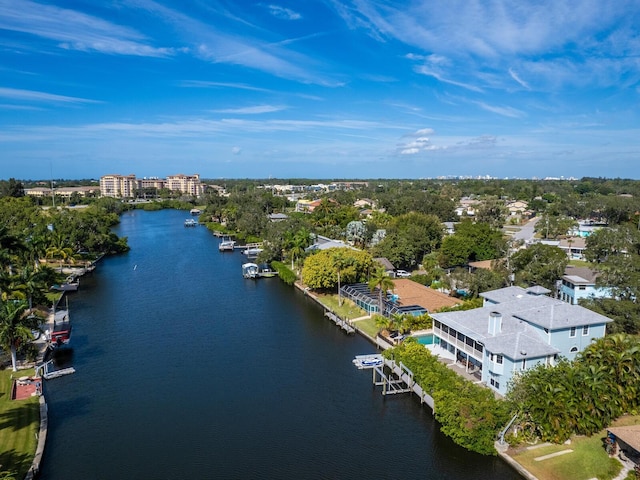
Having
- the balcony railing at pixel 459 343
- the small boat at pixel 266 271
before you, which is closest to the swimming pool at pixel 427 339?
the balcony railing at pixel 459 343

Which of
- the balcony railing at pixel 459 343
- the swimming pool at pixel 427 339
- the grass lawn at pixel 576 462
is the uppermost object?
the balcony railing at pixel 459 343

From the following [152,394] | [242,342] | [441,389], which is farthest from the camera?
[242,342]

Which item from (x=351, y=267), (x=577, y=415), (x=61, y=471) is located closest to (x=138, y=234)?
(x=351, y=267)

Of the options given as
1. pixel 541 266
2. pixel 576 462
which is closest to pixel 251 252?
pixel 541 266

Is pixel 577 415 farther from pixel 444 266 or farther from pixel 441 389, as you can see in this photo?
pixel 444 266

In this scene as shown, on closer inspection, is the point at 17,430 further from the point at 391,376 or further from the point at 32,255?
the point at 32,255

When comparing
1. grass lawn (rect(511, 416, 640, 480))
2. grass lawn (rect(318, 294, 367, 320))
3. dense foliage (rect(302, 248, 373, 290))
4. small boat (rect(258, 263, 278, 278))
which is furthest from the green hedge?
grass lawn (rect(511, 416, 640, 480))

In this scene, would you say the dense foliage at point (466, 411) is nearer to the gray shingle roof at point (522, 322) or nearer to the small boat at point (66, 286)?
the gray shingle roof at point (522, 322)
